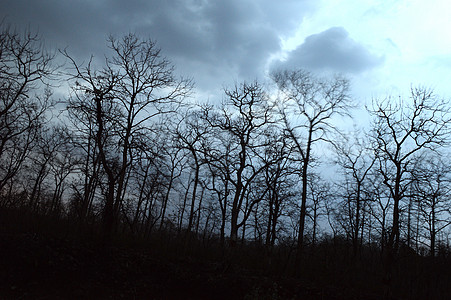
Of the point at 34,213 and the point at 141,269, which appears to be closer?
the point at 141,269

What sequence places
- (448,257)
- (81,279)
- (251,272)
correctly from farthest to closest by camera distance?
(448,257), (251,272), (81,279)

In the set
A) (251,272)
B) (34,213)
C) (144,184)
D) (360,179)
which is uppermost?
(360,179)

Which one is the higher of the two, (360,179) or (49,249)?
(360,179)

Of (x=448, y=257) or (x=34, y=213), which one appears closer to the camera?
(x=34, y=213)

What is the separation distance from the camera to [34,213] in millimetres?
18016

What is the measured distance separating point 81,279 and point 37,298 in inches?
84.4

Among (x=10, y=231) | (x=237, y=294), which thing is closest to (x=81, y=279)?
(x=10, y=231)

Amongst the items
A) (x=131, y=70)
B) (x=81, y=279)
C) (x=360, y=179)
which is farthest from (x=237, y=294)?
(x=360, y=179)

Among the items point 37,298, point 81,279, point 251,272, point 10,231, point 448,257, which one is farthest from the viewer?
point 448,257

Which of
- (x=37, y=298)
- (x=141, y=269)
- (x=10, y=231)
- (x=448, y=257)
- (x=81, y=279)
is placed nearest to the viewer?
(x=37, y=298)

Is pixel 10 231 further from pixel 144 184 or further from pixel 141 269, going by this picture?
pixel 144 184

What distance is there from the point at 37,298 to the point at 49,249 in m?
2.90

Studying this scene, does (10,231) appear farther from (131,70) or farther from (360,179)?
(360,179)

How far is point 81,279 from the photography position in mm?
14297
